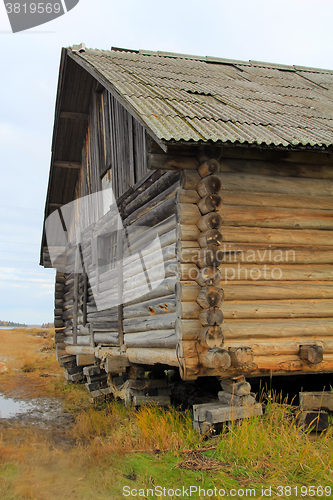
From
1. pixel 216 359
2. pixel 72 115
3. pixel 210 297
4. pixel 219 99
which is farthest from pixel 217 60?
pixel 216 359

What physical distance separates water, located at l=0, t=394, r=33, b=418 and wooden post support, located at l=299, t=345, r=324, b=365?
6.72m

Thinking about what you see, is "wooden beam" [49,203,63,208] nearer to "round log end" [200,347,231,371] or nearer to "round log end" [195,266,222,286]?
"round log end" [195,266,222,286]

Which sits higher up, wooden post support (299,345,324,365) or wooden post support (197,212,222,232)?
wooden post support (197,212,222,232)

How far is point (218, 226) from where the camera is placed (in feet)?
18.2

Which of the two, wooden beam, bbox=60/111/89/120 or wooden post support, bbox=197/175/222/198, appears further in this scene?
wooden beam, bbox=60/111/89/120

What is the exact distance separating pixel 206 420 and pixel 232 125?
397 cm

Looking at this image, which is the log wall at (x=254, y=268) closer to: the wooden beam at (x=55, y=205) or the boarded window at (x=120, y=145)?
the boarded window at (x=120, y=145)

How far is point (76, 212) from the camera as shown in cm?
1300

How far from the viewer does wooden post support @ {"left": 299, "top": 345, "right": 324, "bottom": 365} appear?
575 cm

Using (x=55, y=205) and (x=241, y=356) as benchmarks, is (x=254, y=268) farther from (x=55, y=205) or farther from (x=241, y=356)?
(x=55, y=205)

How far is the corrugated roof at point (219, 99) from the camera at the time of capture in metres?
5.52

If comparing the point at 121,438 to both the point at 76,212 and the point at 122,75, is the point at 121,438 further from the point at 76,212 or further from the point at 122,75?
the point at 76,212

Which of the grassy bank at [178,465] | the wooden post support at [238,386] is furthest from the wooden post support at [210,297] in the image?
the grassy bank at [178,465]

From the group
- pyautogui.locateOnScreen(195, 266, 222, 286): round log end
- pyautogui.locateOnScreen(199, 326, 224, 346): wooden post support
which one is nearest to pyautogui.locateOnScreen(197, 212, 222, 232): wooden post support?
pyautogui.locateOnScreen(195, 266, 222, 286): round log end
